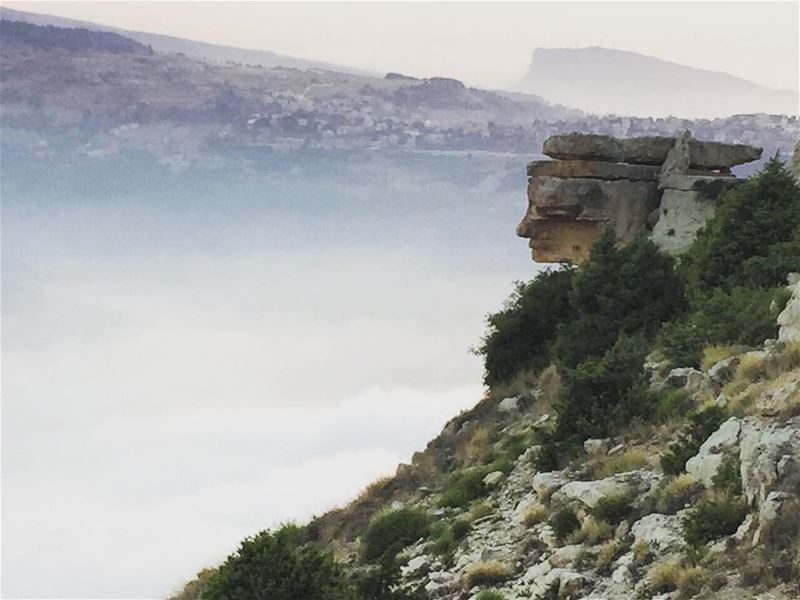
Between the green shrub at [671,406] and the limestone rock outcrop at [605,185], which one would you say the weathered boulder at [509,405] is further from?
the limestone rock outcrop at [605,185]

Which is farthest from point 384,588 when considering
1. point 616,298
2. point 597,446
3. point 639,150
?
point 639,150

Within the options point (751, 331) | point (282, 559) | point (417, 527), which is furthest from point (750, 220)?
point (282, 559)

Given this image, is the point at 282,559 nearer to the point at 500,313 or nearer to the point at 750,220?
the point at 750,220

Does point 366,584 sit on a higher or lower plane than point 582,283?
lower

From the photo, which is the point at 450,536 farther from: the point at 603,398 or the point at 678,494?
the point at 678,494

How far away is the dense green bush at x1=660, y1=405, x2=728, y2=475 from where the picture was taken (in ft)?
41.6

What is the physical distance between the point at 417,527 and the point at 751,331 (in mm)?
7086

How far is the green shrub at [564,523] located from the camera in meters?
12.4

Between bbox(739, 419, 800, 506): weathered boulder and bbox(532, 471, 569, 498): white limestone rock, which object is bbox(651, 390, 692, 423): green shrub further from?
bbox(739, 419, 800, 506): weathered boulder

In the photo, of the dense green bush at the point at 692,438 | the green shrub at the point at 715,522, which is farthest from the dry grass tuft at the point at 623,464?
the green shrub at the point at 715,522

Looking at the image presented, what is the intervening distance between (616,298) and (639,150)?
1067 cm

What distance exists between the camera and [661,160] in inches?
1310

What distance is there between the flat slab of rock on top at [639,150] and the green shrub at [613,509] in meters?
21.5

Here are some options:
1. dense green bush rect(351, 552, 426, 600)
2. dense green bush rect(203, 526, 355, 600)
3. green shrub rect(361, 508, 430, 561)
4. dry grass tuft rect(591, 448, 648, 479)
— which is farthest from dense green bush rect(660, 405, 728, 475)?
green shrub rect(361, 508, 430, 561)
